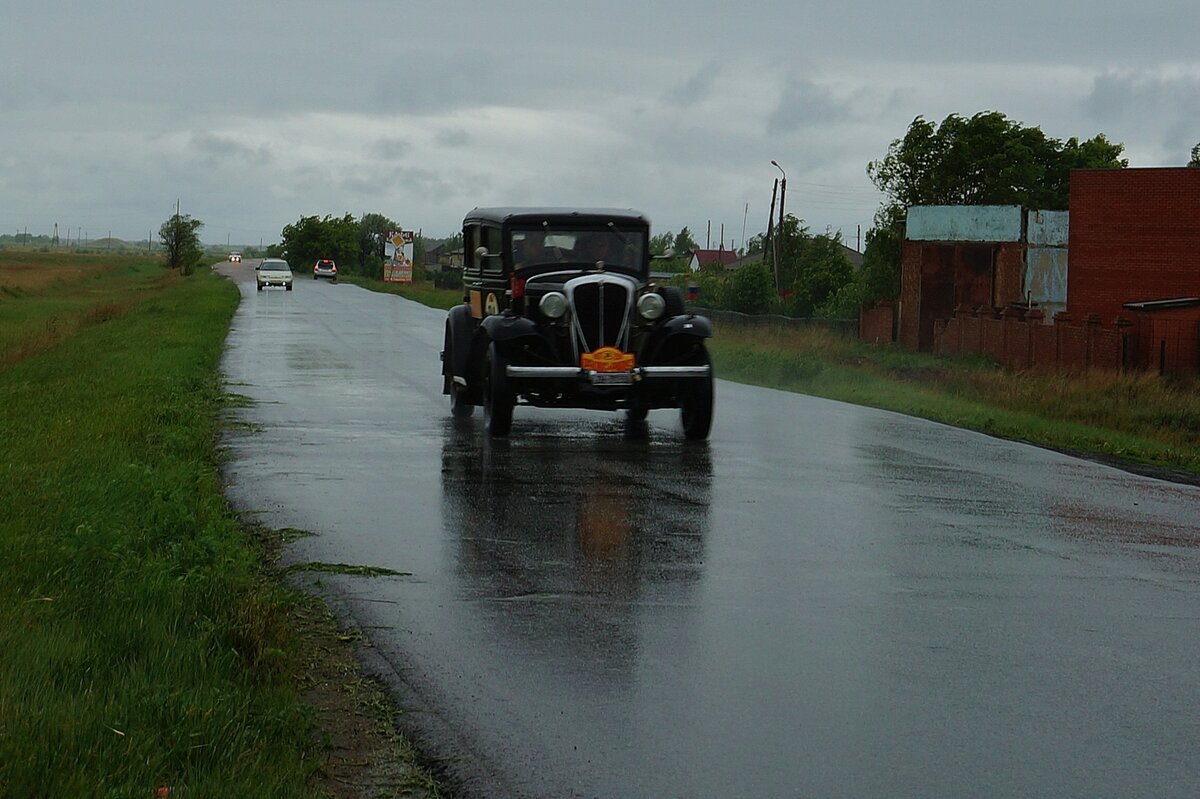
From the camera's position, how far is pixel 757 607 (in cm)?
805

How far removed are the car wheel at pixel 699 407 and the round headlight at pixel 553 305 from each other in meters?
1.55

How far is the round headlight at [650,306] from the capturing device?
15883 millimetres

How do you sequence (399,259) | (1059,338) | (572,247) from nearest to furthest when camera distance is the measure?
(572,247) → (1059,338) → (399,259)

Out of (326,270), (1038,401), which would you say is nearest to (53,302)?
(326,270)

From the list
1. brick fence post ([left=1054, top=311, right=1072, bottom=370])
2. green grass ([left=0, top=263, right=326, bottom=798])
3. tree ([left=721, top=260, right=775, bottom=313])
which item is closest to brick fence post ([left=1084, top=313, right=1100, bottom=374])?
brick fence post ([left=1054, top=311, right=1072, bottom=370])

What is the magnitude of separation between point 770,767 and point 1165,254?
3947 cm

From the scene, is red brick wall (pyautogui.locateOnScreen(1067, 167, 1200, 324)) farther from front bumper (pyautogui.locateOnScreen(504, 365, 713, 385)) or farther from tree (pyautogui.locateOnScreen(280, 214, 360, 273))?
tree (pyautogui.locateOnScreen(280, 214, 360, 273))

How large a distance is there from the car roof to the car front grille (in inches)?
54.0

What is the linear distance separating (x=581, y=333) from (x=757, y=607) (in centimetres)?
793

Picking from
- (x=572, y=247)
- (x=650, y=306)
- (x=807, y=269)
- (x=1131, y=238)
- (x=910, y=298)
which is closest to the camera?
(x=650, y=306)

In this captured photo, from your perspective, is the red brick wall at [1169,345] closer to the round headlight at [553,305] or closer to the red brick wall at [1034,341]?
the red brick wall at [1034,341]

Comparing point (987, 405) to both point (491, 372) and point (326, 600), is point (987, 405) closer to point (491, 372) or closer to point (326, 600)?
point (491, 372)

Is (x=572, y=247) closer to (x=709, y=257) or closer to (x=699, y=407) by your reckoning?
(x=699, y=407)

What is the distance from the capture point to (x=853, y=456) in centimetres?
1495
